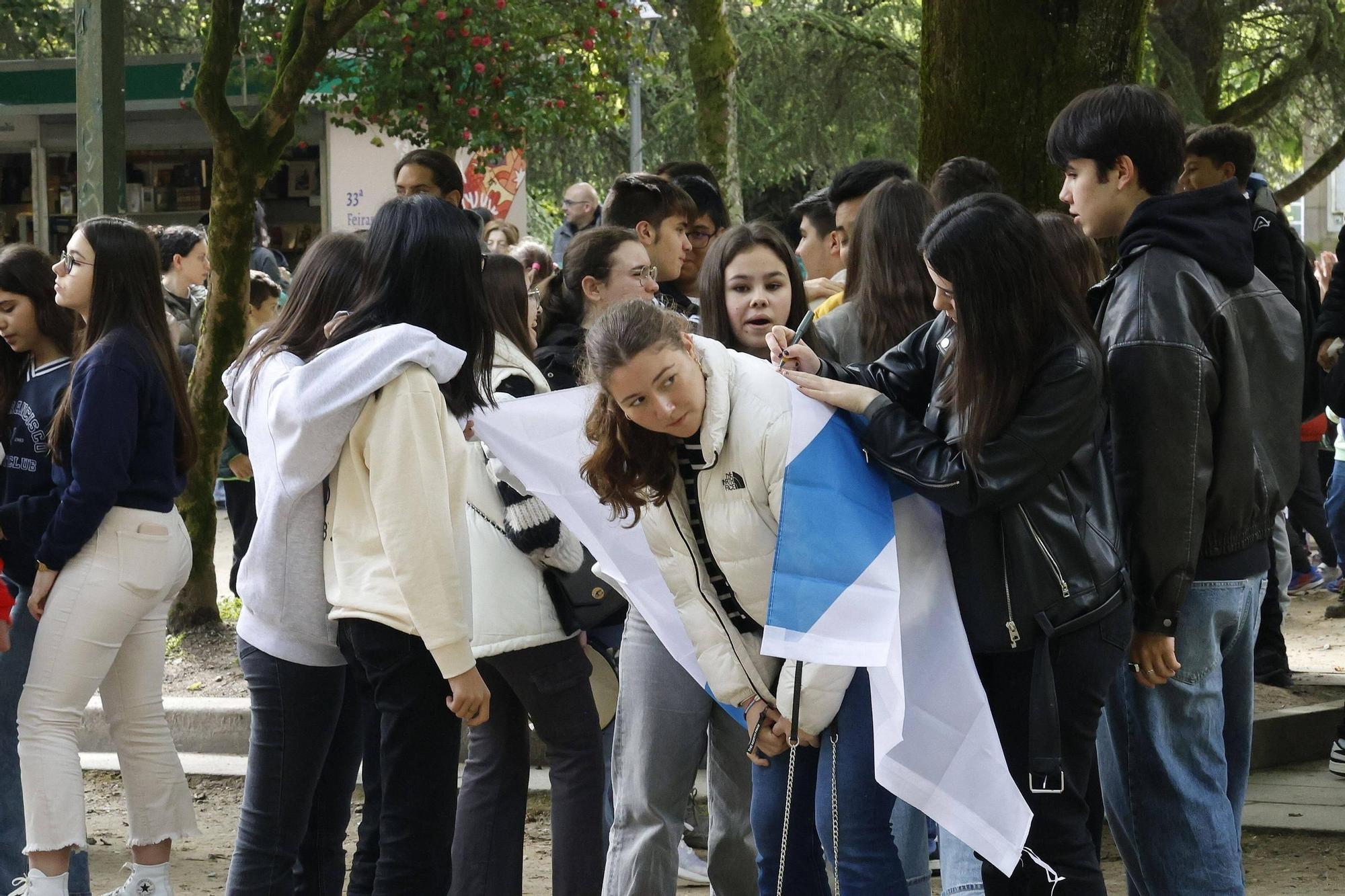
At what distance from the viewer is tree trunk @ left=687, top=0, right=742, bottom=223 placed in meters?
10.1

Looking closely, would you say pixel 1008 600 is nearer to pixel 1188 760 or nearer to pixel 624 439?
pixel 1188 760

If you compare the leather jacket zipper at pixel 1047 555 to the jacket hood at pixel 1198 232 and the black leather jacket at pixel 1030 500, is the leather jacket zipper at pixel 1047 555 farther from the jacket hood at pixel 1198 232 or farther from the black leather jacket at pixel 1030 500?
the jacket hood at pixel 1198 232

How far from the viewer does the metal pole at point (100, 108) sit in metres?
6.54

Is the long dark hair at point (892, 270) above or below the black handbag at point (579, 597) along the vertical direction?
above

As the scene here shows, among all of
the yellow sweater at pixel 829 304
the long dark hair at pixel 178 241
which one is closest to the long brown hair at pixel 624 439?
the yellow sweater at pixel 829 304

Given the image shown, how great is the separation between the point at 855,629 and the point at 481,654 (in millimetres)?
1077

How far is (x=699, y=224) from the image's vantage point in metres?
5.30

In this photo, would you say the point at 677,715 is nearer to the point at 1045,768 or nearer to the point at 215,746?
the point at 1045,768

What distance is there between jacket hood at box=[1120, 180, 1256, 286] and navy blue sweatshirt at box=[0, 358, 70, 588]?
297 cm

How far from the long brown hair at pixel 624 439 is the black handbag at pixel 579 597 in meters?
0.53

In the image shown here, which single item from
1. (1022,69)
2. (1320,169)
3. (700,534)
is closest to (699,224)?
(1022,69)

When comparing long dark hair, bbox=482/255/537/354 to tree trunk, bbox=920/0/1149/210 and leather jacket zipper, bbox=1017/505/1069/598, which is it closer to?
leather jacket zipper, bbox=1017/505/1069/598

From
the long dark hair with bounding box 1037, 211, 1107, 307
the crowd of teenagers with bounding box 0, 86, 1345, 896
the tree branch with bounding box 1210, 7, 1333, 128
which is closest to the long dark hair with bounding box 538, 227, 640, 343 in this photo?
the crowd of teenagers with bounding box 0, 86, 1345, 896

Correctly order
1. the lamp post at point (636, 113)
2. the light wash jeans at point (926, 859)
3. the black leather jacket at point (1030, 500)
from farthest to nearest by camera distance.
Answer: the lamp post at point (636, 113)
the light wash jeans at point (926, 859)
the black leather jacket at point (1030, 500)
